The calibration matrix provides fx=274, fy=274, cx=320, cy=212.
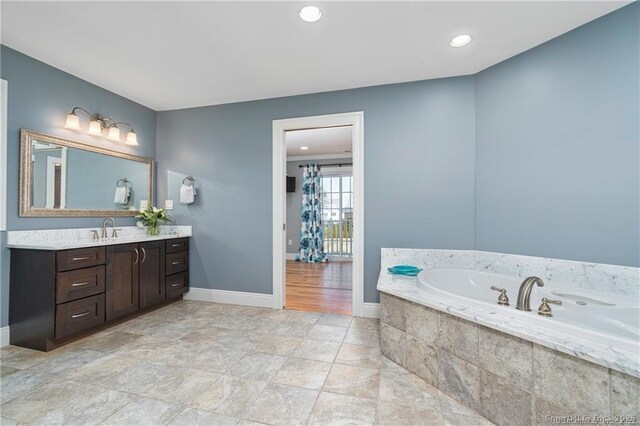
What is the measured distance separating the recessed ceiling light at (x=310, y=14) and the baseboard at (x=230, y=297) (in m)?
2.77

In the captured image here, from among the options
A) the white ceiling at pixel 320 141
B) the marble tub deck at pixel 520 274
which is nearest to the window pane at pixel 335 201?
the white ceiling at pixel 320 141

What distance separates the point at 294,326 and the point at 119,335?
5.24 feet

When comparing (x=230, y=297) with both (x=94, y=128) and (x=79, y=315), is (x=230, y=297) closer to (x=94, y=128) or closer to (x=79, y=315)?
(x=79, y=315)

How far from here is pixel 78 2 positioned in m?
1.79

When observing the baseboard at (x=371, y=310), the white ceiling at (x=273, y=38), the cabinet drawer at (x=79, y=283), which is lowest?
the baseboard at (x=371, y=310)

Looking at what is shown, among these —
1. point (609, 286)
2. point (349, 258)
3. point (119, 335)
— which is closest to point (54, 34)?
point (119, 335)

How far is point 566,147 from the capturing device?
82.4 inches

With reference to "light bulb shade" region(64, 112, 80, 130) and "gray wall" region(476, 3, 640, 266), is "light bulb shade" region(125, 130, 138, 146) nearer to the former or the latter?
"light bulb shade" region(64, 112, 80, 130)

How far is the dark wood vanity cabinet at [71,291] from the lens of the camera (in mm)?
2182

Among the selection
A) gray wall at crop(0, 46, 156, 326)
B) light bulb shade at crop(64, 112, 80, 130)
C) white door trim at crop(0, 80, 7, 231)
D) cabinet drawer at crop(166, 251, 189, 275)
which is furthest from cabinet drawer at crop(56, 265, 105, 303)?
light bulb shade at crop(64, 112, 80, 130)

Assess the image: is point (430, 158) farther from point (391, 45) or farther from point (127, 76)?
point (127, 76)

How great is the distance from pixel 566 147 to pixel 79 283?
409cm

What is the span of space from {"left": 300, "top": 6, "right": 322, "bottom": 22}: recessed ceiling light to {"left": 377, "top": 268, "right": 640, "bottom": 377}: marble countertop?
2.04m

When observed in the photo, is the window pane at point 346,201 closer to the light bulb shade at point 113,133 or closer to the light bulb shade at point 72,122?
the light bulb shade at point 113,133
